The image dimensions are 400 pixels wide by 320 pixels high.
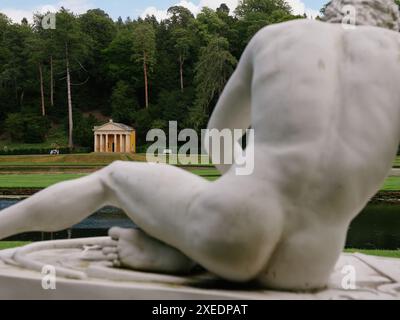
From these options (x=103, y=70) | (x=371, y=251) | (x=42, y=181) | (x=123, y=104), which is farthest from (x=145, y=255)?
(x=103, y=70)

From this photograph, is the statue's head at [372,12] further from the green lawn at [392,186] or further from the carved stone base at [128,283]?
the green lawn at [392,186]

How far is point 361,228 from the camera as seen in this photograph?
1188cm

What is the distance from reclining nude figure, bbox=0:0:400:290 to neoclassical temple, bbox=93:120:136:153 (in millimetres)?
50842

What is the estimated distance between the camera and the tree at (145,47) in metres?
60.3

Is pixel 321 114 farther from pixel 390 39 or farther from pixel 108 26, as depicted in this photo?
pixel 108 26

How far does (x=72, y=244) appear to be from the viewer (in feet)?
13.8

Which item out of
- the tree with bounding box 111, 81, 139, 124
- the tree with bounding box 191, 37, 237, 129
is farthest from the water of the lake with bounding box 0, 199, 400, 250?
the tree with bounding box 111, 81, 139, 124

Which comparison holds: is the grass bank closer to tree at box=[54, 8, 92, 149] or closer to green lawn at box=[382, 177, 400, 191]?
green lawn at box=[382, 177, 400, 191]

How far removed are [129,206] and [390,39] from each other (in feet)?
5.08

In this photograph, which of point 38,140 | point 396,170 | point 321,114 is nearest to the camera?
point 321,114

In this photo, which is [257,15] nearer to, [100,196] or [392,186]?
[392,186]

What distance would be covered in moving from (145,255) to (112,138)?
51.5m

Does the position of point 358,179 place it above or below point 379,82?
below
